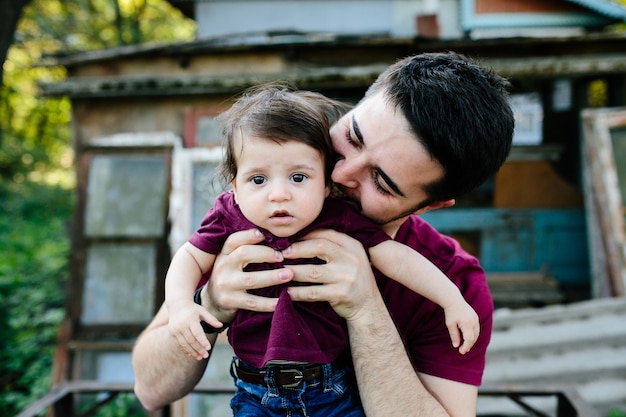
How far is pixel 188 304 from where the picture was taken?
1.55 meters

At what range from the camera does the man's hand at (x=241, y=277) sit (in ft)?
5.08

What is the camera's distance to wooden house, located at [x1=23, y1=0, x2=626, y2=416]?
16.6 feet

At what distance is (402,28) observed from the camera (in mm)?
8453

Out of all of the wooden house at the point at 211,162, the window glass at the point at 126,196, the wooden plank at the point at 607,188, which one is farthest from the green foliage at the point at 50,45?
the wooden plank at the point at 607,188

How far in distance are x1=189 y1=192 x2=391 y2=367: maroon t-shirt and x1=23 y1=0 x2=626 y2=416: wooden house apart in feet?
9.63

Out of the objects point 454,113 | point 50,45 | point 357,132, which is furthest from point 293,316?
point 50,45

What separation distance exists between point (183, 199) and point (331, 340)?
370cm

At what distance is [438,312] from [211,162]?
383 cm

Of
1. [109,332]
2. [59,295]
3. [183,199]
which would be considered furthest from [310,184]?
[59,295]

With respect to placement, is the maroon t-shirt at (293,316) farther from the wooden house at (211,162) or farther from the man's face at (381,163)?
the wooden house at (211,162)

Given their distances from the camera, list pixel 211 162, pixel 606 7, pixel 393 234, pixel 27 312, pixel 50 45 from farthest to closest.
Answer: pixel 50 45 < pixel 606 7 < pixel 27 312 < pixel 211 162 < pixel 393 234

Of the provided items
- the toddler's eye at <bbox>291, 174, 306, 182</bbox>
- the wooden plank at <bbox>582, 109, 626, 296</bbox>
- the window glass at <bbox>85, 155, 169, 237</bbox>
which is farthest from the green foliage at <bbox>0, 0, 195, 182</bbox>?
the toddler's eye at <bbox>291, 174, 306, 182</bbox>

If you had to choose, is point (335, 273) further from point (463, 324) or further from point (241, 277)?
point (463, 324)

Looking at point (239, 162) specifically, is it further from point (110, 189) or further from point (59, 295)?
point (59, 295)
